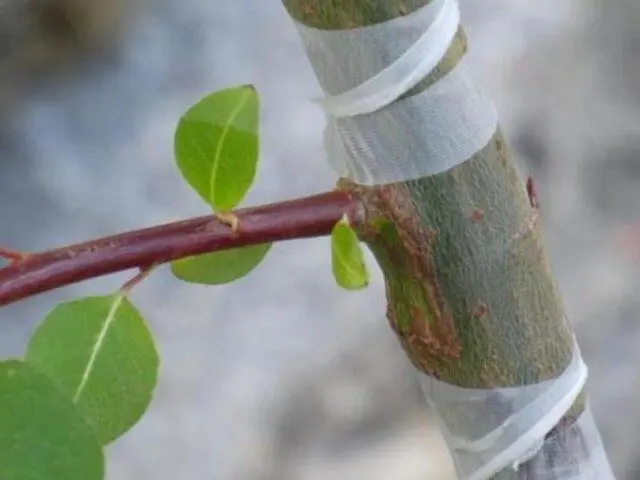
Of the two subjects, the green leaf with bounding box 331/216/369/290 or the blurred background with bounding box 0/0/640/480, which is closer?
the green leaf with bounding box 331/216/369/290

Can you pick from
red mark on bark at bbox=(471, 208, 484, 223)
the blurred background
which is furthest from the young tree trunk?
the blurred background

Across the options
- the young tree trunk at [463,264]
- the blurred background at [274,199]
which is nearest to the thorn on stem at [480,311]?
the young tree trunk at [463,264]

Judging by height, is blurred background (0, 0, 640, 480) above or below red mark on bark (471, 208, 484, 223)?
below

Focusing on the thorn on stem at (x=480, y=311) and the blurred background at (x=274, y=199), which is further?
the blurred background at (x=274, y=199)

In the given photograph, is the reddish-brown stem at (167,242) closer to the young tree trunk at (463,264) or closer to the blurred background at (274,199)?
the young tree trunk at (463,264)

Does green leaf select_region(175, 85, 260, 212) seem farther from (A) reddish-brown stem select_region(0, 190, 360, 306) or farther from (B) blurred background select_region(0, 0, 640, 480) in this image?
(B) blurred background select_region(0, 0, 640, 480)

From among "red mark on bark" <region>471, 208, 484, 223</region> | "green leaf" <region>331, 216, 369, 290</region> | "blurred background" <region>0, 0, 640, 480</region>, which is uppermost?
"green leaf" <region>331, 216, 369, 290</region>

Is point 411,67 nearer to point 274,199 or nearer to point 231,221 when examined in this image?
point 231,221
